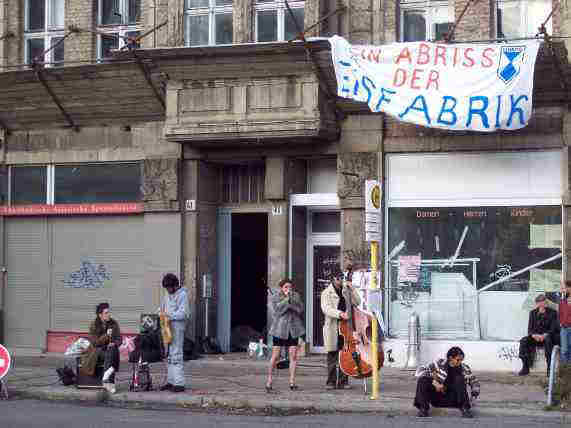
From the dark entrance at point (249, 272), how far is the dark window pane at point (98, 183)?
2101mm

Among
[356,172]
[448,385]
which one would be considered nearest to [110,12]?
[356,172]

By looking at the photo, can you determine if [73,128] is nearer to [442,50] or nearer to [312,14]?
[312,14]

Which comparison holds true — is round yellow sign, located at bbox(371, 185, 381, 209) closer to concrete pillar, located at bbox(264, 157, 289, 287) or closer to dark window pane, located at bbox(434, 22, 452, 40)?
dark window pane, located at bbox(434, 22, 452, 40)

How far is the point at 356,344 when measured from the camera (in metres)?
15.2

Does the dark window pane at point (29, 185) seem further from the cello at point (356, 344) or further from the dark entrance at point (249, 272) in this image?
the cello at point (356, 344)

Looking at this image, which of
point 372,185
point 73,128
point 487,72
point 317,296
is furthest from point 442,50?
point 73,128

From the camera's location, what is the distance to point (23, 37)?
22.0 metres

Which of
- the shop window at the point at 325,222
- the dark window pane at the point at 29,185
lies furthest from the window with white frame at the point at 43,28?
the shop window at the point at 325,222

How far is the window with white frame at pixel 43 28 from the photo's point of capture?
71.5ft

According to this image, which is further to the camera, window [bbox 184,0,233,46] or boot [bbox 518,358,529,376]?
window [bbox 184,0,233,46]

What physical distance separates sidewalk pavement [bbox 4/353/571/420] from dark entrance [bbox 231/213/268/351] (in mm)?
2428

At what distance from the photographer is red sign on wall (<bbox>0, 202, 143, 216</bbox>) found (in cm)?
2114

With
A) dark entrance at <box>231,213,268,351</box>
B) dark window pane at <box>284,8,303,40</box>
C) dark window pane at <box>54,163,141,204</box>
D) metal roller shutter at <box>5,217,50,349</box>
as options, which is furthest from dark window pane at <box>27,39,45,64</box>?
dark window pane at <box>284,8,303,40</box>

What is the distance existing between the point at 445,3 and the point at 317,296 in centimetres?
587
